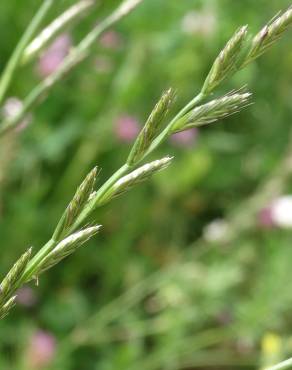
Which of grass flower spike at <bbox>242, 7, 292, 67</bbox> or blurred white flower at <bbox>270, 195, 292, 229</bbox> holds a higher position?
blurred white flower at <bbox>270, 195, 292, 229</bbox>

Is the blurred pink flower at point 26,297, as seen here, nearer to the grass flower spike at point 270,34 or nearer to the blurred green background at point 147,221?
the blurred green background at point 147,221

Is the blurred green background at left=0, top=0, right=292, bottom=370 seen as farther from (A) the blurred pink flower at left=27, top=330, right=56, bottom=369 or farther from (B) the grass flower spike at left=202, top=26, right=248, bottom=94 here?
(B) the grass flower spike at left=202, top=26, right=248, bottom=94

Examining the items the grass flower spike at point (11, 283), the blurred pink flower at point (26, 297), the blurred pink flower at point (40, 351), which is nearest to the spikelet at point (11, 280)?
the grass flower spike at point (11, 283)

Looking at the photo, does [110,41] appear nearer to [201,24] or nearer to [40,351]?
[201,24]

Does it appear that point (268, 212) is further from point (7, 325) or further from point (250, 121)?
point (7, 325)

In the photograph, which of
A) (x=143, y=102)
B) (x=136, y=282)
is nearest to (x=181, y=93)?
(x=143, y=102)

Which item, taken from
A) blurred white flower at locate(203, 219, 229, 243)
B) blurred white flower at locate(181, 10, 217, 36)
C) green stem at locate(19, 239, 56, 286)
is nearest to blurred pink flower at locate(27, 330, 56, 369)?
blurred white flower at locate(203, 219, 229, 243)
